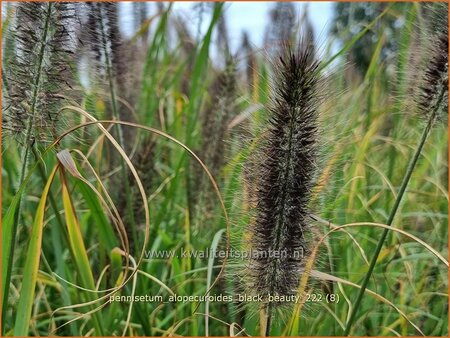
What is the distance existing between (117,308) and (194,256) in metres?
0.46

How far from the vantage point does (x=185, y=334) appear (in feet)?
6.97

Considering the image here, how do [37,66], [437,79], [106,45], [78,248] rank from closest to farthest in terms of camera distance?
1. [37,66]
2. [437,79]
3. [78,248]
4. [106,45]

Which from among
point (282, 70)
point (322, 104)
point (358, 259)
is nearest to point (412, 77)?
point (322, 104)

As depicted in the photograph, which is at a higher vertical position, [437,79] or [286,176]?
[437,79]

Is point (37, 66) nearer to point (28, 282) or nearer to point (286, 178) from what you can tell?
point (28, 282)

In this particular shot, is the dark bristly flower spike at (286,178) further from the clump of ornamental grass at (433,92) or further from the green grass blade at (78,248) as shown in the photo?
the green grass blade at (78,248)

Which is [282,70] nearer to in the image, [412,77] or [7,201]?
[412,77]

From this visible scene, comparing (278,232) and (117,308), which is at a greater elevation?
(278,232)

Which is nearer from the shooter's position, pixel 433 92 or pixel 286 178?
pixel 286 178

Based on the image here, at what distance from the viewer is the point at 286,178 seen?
139 cm

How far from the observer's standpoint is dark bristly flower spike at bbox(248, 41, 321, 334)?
133 centimetres

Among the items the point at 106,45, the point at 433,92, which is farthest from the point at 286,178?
the point at 106,45

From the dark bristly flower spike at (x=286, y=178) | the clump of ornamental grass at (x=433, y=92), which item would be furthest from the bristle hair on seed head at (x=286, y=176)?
the clump of ornamental grass at (x=433, y=92)

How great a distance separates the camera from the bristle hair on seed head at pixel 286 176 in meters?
1.33
